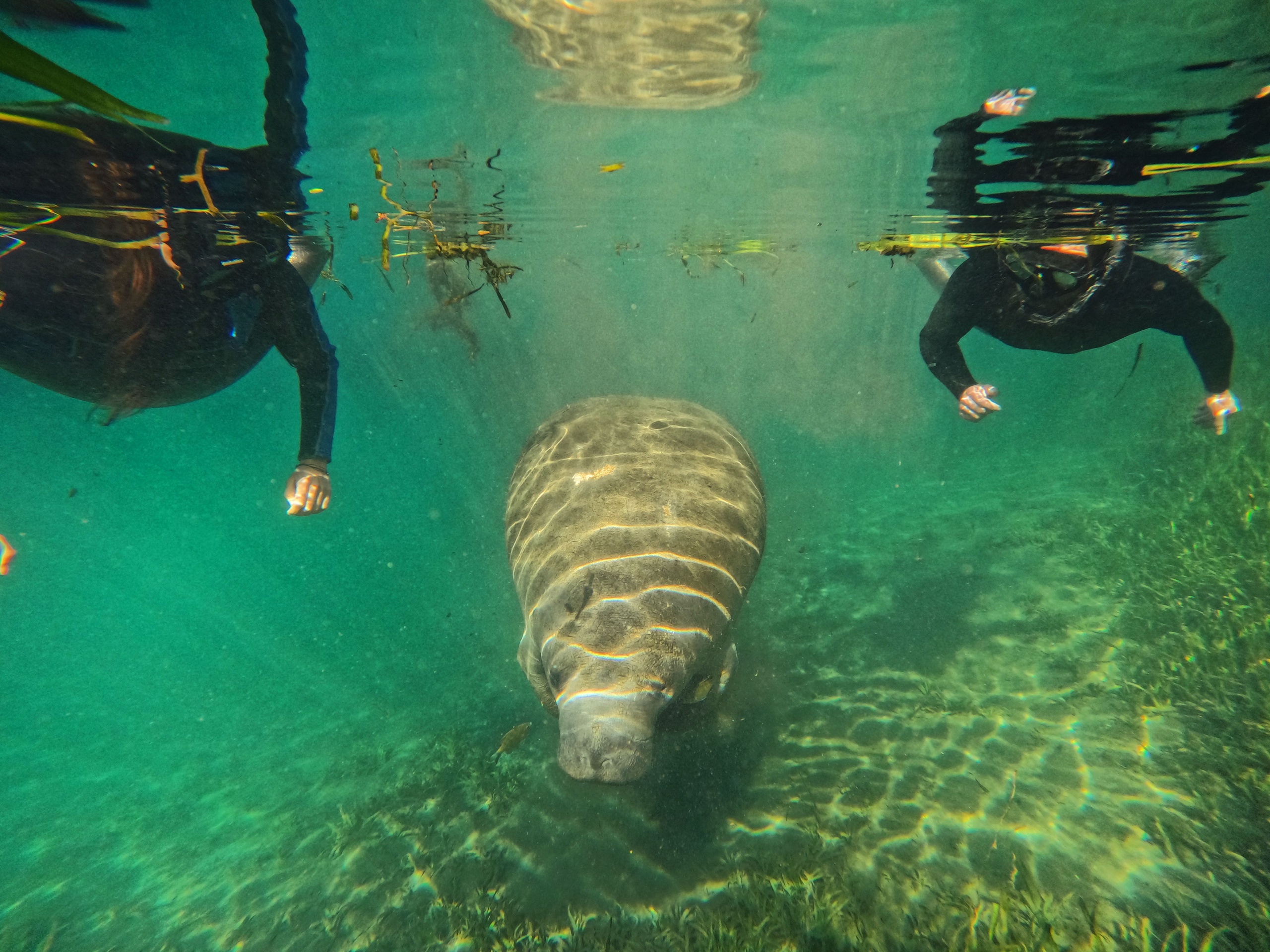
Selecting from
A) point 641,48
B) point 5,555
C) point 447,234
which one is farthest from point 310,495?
point 447,234

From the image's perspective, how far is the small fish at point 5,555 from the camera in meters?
3.47

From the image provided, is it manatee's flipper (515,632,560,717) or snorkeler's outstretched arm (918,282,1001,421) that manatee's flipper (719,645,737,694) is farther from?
snorkeler's outstretched arm (918,282,1001,421)

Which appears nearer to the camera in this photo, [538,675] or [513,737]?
[538,675]

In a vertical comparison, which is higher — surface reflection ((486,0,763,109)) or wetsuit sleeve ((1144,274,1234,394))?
surface reflection ((486,0,763,109))

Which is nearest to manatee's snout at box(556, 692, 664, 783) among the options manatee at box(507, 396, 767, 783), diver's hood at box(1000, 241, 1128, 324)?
manatee at box(507, 396, 767, 783)

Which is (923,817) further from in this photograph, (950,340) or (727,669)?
(950,340)

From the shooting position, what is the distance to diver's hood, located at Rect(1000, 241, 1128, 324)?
587cm

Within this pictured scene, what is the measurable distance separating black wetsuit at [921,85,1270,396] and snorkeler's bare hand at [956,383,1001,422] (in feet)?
0.62

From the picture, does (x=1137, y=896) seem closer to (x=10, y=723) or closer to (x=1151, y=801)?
(x=1151, y=801)

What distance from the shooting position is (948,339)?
5785mm

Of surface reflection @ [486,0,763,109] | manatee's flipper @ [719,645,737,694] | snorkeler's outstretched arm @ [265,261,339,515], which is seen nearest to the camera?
snorkeler's outstretched arm @ [265,261,339,515]

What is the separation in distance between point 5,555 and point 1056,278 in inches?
355

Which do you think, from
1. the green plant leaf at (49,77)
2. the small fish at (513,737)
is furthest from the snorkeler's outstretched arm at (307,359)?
the green plant leaf at (49,77)

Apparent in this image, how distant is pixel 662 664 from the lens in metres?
4.32
